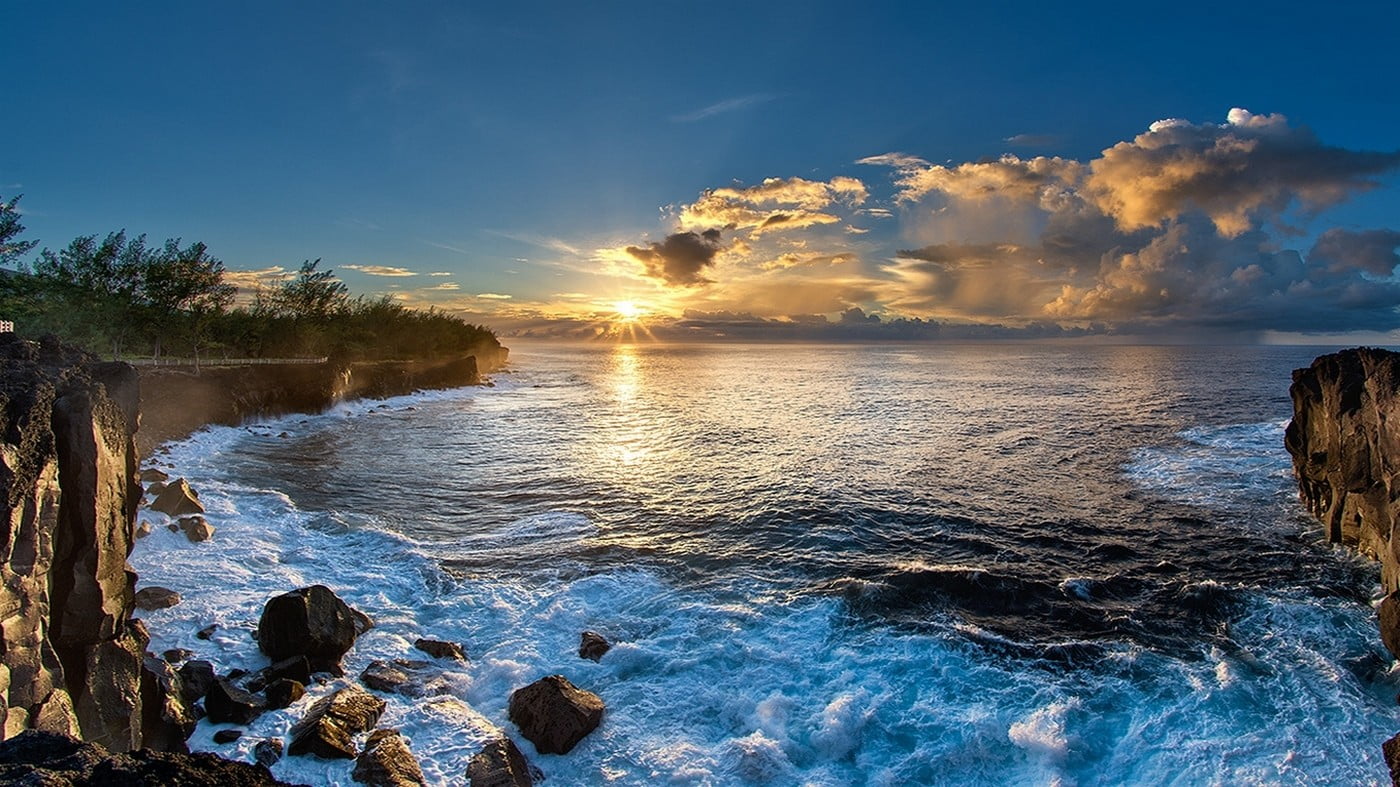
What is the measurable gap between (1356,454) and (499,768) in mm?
30077

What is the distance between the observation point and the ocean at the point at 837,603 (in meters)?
12.9

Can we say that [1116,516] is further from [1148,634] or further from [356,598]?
[356,598]

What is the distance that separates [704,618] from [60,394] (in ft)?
49.5

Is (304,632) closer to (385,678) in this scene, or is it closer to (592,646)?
(385,678)

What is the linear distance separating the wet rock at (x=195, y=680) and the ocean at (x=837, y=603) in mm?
1014

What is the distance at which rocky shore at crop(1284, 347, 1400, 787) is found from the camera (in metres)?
19.2

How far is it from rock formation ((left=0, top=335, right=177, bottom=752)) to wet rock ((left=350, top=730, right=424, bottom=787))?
3741mm

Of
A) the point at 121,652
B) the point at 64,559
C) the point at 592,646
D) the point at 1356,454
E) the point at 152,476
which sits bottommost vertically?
the point at 592,646

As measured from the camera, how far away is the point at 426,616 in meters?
18.7

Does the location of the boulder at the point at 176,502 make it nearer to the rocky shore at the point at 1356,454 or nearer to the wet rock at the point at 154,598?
the wet rock at the point at 154,598

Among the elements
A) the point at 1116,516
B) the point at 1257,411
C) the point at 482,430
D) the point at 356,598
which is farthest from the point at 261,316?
the point at 1257,411

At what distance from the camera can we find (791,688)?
593 inches

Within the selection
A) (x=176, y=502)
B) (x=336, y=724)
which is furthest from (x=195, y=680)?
(x=176, y=502)

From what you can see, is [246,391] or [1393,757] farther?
[246,391]
